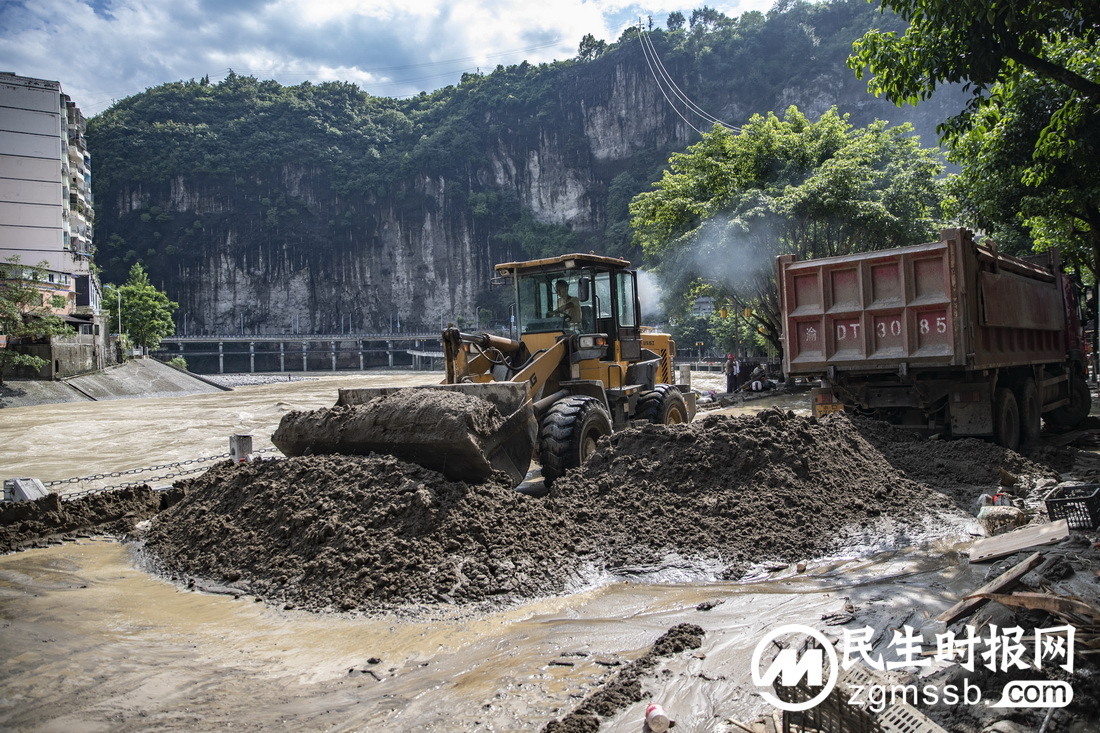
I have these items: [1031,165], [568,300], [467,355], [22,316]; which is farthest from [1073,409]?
[22,316]

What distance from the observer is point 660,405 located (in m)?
10.2

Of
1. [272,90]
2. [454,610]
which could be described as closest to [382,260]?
[272,90]

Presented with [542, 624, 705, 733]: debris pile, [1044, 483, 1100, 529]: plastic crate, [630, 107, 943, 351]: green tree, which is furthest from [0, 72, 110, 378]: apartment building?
[1044, 483, 1100, 529]: plastic crate

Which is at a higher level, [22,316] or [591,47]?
[591,47]

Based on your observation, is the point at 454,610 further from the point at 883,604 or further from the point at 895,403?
the point at 895,403

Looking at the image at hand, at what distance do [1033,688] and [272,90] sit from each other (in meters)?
177

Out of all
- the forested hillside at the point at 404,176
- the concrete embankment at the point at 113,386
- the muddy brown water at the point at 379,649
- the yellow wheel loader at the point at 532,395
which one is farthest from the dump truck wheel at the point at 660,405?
the forested hillside at the point at 404,176

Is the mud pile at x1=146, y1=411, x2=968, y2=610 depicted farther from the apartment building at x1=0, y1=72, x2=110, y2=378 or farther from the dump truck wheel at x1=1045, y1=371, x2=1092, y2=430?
the apartment building at x1=0, y1=72, x2=110, y2=378

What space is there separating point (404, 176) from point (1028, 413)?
144m

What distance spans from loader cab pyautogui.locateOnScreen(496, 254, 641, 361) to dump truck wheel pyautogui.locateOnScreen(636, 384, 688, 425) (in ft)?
2.35

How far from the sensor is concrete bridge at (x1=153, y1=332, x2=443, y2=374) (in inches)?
4446

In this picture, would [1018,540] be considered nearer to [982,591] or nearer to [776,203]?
[982,591]

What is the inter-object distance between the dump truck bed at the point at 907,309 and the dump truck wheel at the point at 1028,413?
42 centimetres

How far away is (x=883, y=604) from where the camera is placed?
4.45 m
